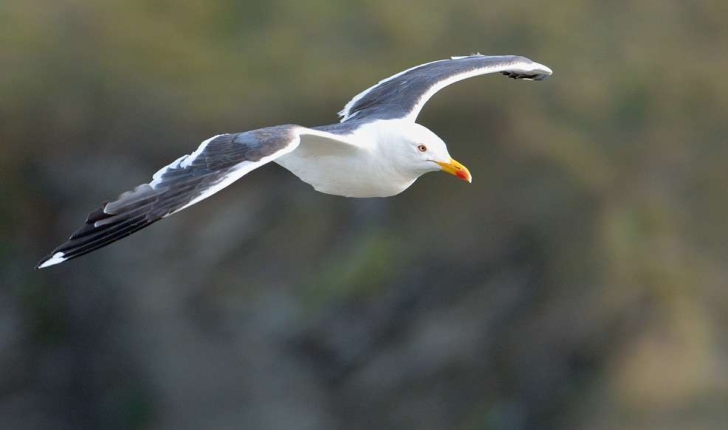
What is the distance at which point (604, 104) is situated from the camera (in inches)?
563

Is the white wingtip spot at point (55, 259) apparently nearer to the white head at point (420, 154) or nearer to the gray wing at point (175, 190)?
the gray wing at point (175, 190)

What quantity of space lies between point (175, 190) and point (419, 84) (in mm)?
2104

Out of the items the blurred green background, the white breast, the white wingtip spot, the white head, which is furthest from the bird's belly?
the blurred green background

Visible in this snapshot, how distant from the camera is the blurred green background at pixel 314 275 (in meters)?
12.4

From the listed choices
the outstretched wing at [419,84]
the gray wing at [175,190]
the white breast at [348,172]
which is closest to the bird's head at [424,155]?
the white breast at [348,172]

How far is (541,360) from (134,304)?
3533 mm

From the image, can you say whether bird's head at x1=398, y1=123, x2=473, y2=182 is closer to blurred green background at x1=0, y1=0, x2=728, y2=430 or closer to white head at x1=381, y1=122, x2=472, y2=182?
white head at x1=381, y1=122, x2=472, y2=182

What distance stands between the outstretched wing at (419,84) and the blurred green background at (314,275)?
4.25 metres

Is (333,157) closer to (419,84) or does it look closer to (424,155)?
(424,155)

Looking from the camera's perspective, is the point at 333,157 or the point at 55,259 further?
the point at 333,157

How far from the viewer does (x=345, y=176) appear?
663cm

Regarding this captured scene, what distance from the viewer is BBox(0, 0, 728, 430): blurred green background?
488 inches

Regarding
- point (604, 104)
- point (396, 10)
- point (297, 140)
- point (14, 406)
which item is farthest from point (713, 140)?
point (297, 140)

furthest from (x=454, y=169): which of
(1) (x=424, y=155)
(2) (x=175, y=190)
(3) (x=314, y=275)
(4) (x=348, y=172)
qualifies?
(3) (x=314, y=275)
